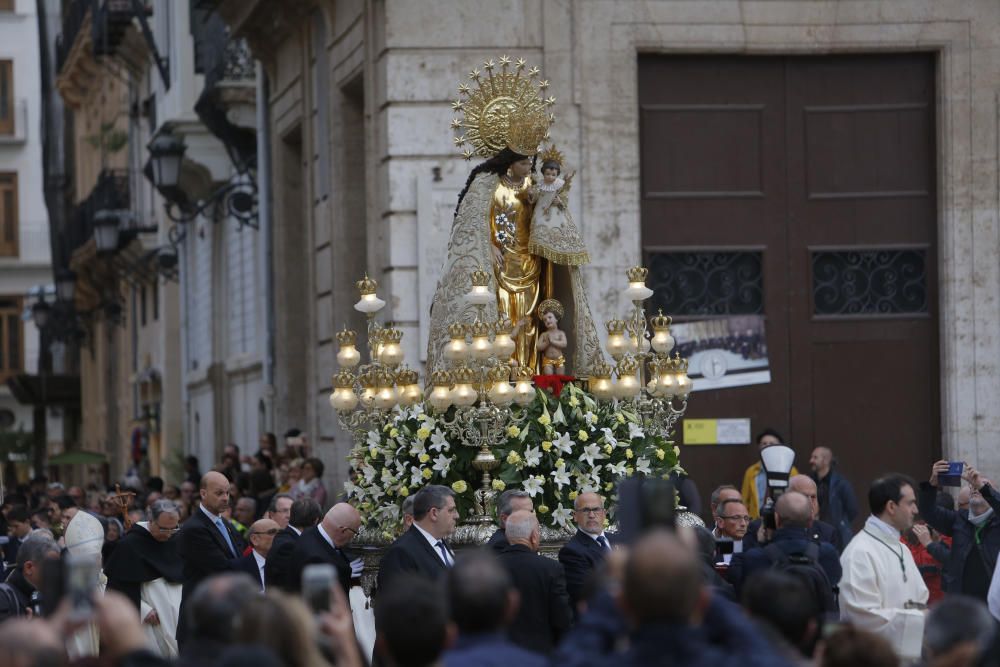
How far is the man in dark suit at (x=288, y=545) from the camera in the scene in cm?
1151

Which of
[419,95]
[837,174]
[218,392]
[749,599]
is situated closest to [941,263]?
[837,174]

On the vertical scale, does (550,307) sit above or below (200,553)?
above

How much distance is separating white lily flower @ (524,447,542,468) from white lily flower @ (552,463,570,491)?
0.41 feet

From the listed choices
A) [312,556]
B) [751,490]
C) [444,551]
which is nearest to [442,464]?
[312,556]

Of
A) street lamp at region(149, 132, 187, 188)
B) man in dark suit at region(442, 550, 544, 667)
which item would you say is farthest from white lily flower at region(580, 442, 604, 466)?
street lamp at region(149, 132, 187, 188)

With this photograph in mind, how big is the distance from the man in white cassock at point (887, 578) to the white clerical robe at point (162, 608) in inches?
173

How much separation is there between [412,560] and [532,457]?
6.74 ft

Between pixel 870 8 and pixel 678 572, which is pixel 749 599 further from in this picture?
pixel 870 8

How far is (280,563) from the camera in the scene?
11.7 metres

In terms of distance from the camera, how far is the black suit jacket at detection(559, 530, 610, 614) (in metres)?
10.8

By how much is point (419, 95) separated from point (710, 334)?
3098 millimetres

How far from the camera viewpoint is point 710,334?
17750 mm

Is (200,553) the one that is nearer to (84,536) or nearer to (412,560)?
(84,536)

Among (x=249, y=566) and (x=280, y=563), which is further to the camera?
(x=249, y=566)
